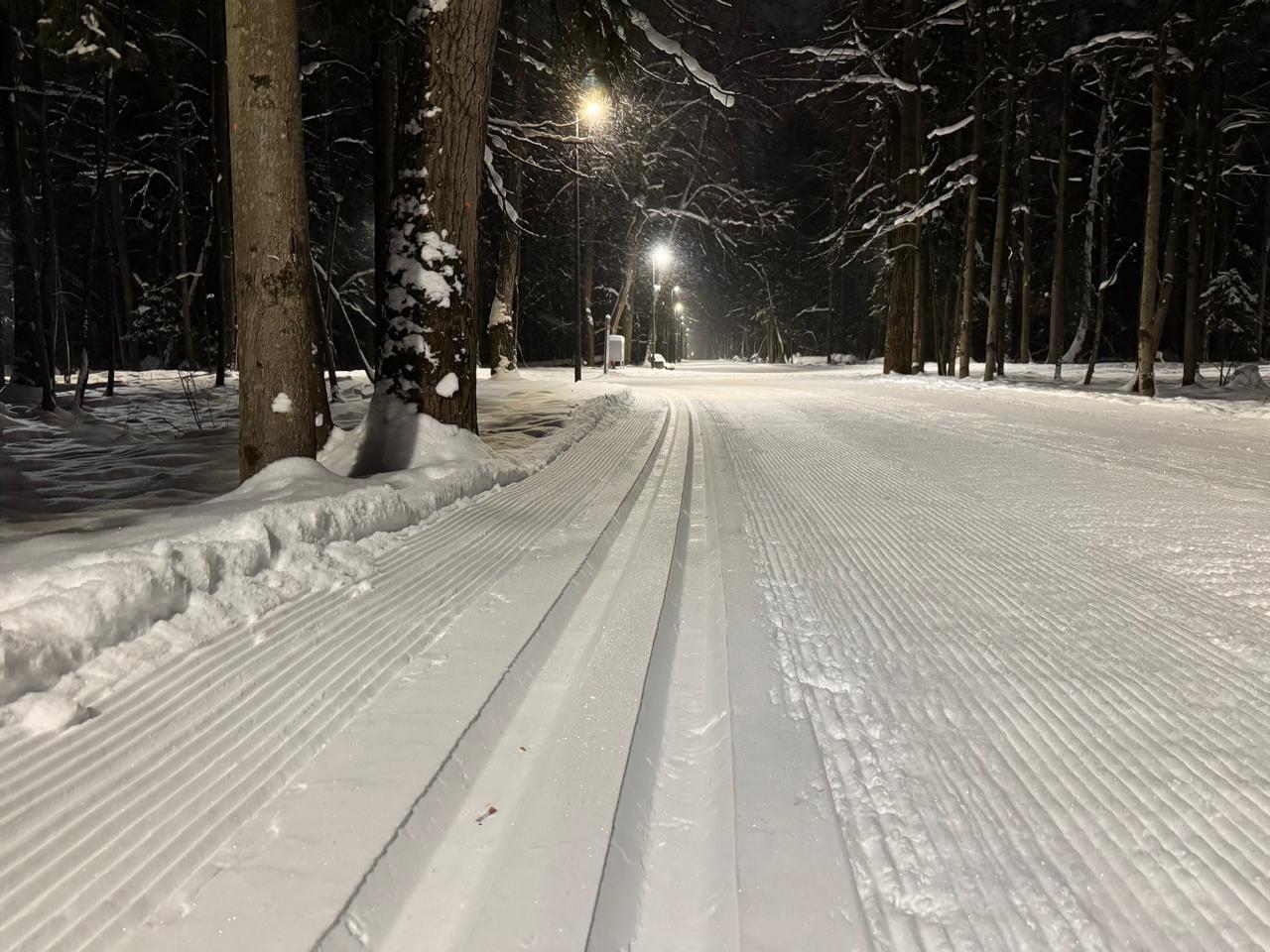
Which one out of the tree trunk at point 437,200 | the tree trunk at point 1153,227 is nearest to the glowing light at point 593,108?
the tree trunk at point 437,200

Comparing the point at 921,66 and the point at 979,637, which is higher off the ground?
the point at 921,66

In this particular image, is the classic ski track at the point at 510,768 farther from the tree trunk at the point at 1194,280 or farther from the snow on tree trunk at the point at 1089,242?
the snow on tree trunk at the point at 1089,242

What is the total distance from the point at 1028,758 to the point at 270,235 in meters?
5.12

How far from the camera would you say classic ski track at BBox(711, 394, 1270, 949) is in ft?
5.20

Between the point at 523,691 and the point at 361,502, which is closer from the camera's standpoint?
the point at 523,691

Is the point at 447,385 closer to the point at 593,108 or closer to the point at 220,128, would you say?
the point at 593,108

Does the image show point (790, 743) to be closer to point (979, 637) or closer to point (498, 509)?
point (979, 637)

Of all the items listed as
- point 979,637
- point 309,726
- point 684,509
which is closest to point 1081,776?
point 979,637

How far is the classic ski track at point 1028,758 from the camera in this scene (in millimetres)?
1586

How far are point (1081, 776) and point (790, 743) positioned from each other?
2.58ft

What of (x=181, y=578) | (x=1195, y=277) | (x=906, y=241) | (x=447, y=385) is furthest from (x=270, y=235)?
(x=906, y=241)

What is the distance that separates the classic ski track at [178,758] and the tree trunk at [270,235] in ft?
7.41

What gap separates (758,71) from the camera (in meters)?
25.4

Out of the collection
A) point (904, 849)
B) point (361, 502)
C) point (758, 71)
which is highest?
point (758, 71)
